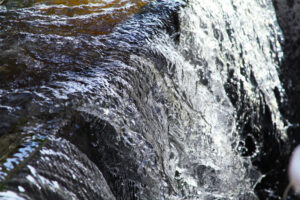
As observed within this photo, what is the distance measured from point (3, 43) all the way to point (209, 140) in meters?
1.45

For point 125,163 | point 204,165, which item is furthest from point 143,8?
point 125,163

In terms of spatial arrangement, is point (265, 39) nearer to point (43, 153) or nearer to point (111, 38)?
point (111, 38)

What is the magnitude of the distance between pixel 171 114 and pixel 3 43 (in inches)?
41.4

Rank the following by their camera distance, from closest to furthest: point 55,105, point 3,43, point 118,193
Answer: point 55,105 → point 118,193 → point 3,43

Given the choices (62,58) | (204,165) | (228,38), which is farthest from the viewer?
(228,38)

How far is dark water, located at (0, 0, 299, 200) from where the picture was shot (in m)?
1.39

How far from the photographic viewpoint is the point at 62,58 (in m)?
2.00

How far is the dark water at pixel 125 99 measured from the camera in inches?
54.6

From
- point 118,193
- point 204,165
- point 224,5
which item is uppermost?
point 224,5

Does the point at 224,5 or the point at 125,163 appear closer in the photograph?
the point at 125,163

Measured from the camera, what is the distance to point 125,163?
169 cm

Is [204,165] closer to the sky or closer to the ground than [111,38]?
closer to the ground

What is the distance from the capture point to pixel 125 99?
179cm

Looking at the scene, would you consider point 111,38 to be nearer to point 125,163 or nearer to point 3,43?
point 3,43
